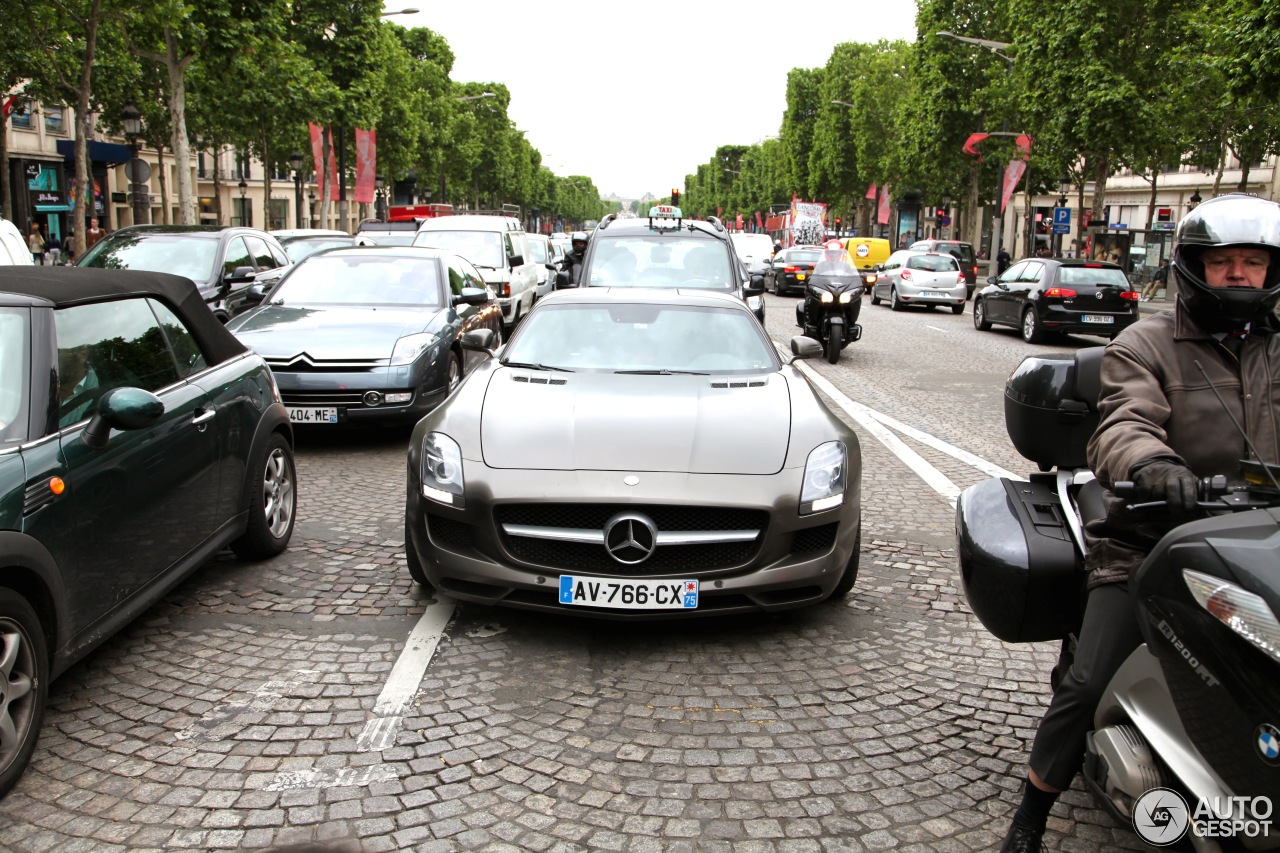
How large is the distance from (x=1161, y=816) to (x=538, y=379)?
3.76 m

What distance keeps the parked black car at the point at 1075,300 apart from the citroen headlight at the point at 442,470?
58.1ft

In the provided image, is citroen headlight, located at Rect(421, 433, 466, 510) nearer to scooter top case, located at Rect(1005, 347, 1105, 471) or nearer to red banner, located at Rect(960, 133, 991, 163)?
scooter top case, located at Rect(1005, 347, 1105, 471)

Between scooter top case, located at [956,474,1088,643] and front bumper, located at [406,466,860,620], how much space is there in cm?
133

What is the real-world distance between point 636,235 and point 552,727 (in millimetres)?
10044

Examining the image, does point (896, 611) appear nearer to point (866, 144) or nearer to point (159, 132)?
point (159, 132)

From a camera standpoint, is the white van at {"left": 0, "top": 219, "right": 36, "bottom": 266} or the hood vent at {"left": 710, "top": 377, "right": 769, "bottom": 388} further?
the white van at {"left": 0, "top": 219, "right": 36, "bottom": 266}

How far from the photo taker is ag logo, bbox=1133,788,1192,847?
243cm

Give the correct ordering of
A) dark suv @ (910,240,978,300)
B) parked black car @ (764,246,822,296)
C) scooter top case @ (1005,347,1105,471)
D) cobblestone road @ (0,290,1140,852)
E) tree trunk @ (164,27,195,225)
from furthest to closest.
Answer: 1. dark suv @ (910,240,978,300)
2. parked black car @ (764,246,822,296)
3. tree trunk @ (164,27,195,225)
4. scooter top case @ (1005,347,1105,471)
5. cobblestone road @ (0,290,1140,852)

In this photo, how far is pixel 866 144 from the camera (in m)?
63.3

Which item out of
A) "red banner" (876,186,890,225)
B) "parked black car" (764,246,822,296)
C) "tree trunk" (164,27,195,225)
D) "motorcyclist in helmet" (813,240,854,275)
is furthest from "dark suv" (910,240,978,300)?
"tree trunk" (164,27,195,225)

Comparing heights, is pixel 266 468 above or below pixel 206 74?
below

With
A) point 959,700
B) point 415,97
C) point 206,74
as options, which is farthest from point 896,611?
point 415,97

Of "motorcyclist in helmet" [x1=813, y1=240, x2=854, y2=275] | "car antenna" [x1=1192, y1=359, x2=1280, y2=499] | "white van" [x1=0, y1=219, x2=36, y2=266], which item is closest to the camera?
"car antenna" [x1=1192, y1=359, x2=1280, y2=499]

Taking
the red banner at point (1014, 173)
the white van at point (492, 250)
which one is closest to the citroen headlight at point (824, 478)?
the white van at point (492, 250)
